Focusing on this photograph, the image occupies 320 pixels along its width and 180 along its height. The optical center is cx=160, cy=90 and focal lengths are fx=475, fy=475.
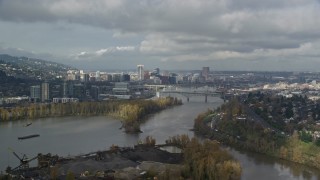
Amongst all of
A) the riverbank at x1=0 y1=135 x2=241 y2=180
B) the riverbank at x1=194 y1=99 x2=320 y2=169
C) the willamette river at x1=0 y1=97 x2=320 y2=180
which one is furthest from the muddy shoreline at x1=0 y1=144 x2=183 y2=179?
the riverbank at x1=194 y1=99 x2=320 y2=169

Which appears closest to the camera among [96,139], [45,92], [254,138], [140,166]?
[140,166]

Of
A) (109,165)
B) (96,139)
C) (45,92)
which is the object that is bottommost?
(96,139)

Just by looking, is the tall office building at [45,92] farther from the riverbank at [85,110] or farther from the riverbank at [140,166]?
A: the riverbank at [140,166]

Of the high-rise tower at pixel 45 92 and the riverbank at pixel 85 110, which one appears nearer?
the riverbank at pixel 85 110

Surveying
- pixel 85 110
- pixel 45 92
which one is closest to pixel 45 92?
pixel 45 92

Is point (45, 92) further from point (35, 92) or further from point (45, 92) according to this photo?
point (35, 92)

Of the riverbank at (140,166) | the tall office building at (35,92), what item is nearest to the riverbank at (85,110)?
the tall office building at (35,92)

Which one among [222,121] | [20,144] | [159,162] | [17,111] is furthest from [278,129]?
[17,111]

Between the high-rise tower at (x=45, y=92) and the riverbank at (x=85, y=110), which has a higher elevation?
the high-rise tower at (x=45, y=92)

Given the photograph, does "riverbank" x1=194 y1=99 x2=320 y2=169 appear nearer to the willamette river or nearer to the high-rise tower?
the willamette river
